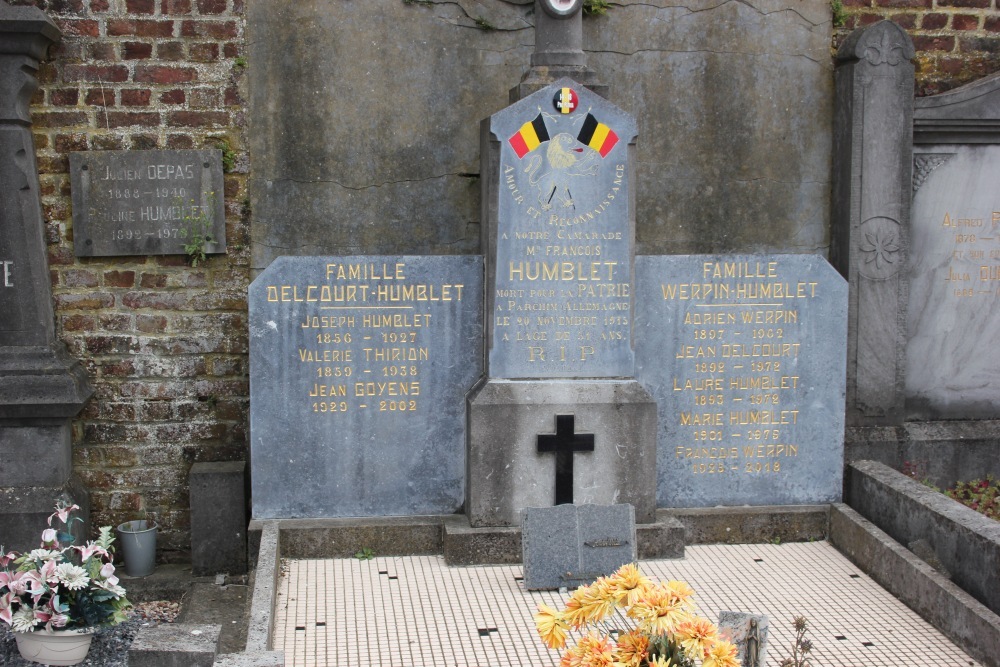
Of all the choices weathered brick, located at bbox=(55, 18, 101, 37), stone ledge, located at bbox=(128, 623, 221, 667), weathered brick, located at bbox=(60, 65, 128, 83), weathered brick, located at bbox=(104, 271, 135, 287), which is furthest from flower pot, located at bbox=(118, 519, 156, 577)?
weathered brick, located at bbox=(55, 18, 101, 37)

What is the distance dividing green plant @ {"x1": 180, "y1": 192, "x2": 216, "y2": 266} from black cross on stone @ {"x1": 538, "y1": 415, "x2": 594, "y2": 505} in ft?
7.25

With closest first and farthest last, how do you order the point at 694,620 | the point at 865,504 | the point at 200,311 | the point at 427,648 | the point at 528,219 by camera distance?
the point at 694,620
the point at 427,648
the point at 528,219
the point at 865,504
the point at 200,311

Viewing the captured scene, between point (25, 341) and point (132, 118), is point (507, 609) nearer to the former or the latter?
point (25, 341)

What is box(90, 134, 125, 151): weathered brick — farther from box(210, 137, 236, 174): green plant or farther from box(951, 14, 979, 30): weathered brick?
box(951, 14, 979, 30): weathered brick

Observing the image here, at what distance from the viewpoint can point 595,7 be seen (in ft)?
19.6

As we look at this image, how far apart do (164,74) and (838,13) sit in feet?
12.7

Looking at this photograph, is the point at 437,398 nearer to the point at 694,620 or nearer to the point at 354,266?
the point at 354,266

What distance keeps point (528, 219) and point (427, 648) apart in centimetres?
206

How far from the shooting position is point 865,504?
5.39 m

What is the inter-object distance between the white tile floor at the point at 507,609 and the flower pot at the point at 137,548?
120cm

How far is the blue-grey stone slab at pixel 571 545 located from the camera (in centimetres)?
462

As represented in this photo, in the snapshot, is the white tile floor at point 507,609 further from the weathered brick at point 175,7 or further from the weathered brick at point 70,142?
the weathered brick at point 175,7

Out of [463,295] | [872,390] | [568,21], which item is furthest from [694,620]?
[872,390]

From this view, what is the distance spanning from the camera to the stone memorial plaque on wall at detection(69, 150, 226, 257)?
5688 mm
